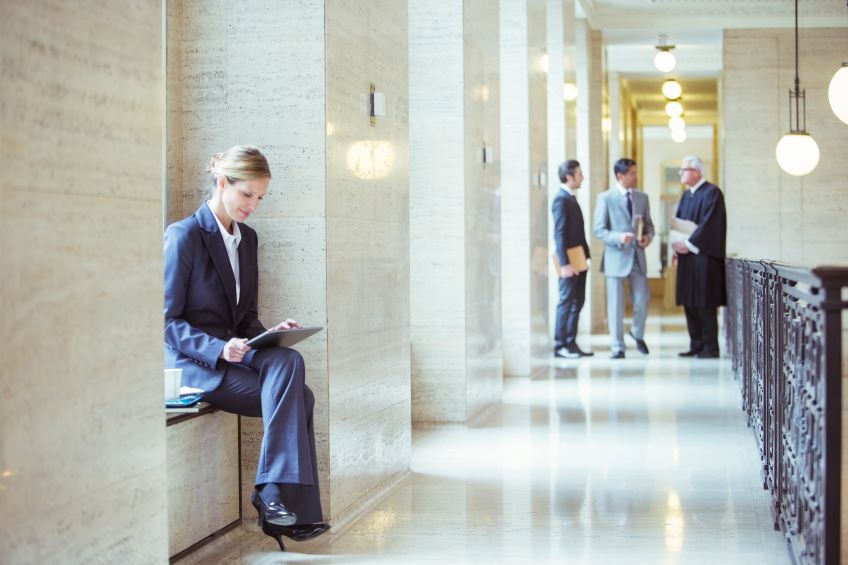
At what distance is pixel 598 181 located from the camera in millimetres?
15672

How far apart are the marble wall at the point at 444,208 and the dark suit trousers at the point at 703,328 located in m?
4.40

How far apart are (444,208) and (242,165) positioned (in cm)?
324

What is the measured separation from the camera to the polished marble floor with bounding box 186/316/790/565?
173 inches

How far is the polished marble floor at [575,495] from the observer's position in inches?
173

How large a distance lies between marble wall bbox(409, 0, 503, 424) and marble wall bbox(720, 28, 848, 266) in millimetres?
8238

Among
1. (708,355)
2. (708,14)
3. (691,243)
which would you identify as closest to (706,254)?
(691,243)

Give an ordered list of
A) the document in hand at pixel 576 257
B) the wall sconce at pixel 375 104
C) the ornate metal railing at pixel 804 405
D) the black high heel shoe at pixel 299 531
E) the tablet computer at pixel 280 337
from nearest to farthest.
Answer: the ornate metal railing at pixel 804 405 → the tablet computer at pixel 280 337 → the black high heel shoe at pixel 299 531 → the wall sconce at pixel 375 104 → the document in hand at pixel 576 257

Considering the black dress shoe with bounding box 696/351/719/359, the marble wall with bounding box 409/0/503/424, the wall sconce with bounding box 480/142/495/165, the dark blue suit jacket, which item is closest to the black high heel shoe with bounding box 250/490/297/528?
the dark blue suit jacket

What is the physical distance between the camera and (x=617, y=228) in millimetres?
11383

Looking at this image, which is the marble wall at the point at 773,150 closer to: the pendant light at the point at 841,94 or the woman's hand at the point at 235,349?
the pendant light at the point at 841,94

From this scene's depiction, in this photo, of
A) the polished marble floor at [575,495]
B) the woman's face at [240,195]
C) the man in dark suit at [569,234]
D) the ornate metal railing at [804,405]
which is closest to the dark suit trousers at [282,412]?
the polished marble floor at [575,495]

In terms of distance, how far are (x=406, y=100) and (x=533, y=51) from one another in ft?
14.7

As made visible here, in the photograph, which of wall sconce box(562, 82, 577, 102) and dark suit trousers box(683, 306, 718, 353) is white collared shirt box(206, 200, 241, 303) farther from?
wall sconce box(562, 82, 577, 102)

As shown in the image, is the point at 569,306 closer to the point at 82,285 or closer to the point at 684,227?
the point at 684,227
